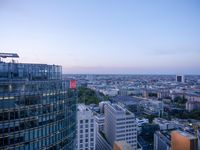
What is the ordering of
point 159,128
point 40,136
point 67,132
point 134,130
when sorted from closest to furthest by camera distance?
point 40,136 < point 67,132 < point 134,130 < point 159,128

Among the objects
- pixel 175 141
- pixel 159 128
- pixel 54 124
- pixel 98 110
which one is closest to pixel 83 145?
pixel 175 141

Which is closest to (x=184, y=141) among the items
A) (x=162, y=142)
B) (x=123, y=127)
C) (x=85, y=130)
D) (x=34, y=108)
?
(x=85, y=130)

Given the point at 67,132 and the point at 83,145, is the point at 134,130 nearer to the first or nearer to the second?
the point at 83,145

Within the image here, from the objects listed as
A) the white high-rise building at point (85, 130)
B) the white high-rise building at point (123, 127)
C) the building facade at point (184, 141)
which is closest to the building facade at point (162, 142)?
the white high-rise building at point (123, 127)

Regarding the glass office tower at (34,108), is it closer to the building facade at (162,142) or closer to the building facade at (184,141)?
the building facade at (184,141)

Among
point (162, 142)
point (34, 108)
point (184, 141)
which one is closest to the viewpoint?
point (34, 108)

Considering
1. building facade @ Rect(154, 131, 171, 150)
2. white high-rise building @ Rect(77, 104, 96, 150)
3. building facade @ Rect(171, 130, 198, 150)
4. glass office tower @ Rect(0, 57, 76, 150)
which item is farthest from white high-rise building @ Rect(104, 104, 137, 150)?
glass office tower @ Rect(0, 57, 76, 150)

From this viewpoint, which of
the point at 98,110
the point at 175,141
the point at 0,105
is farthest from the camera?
→ the point at 98,110

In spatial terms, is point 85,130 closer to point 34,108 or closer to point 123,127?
point 123,127
